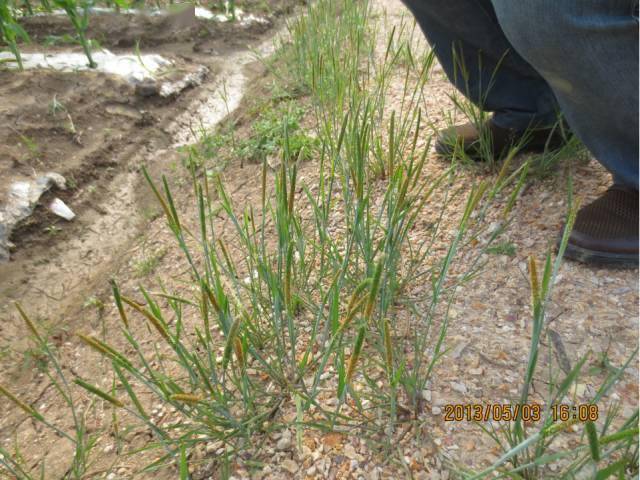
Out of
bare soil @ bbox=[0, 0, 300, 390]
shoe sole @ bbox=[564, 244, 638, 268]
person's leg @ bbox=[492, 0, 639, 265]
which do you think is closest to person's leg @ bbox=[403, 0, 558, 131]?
person's leg @ bbox=[492, 0, 639, 265]

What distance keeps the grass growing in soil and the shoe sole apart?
3.9 inches

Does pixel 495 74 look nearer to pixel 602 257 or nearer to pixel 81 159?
pixel 602 257

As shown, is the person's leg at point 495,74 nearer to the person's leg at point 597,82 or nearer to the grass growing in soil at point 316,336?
the grass growing in soil at point 316,336

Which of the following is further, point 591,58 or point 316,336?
point 316,336

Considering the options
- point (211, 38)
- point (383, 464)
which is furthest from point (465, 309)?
point (211, 38)

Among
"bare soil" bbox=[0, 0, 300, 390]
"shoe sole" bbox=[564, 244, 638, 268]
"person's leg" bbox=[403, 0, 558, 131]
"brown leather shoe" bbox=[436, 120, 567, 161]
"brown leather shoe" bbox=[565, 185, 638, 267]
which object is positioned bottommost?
"bare soil" bbox=[0, 0, 300, 390]

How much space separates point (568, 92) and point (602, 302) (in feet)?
1.56

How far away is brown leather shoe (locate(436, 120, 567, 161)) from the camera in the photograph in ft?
4.98

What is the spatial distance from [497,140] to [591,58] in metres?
0.57

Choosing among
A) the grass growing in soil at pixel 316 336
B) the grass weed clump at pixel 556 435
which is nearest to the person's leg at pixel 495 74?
the grass growing in soil at pixel 316 336

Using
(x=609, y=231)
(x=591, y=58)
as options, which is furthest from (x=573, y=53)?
(x=609, y=231)

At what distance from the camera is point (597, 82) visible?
1042mm

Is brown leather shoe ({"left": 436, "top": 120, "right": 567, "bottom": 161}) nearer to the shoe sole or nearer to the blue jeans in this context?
the blue jeans
